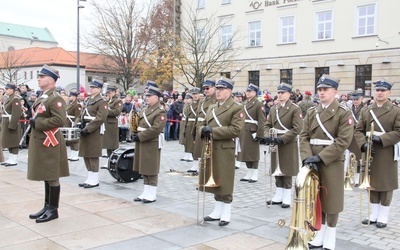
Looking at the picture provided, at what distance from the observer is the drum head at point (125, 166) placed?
980cm

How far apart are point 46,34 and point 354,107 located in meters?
110

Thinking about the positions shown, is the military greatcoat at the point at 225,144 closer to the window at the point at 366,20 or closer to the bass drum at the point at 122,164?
the bass drum at the point at 122,164

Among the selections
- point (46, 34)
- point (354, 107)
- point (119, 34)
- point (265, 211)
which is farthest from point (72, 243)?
point (46, 34)

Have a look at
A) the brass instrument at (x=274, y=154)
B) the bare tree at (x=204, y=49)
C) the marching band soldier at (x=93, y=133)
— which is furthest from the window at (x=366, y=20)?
the marching band soldier at (x=93, y=133)

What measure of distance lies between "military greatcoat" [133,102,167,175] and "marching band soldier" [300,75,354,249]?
10.1ft

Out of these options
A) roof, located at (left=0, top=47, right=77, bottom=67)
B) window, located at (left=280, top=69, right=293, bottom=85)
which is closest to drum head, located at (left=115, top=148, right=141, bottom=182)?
window, located at (left=280, top=69, right=293, bottom=85)

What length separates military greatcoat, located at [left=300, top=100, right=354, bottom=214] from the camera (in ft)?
17.9

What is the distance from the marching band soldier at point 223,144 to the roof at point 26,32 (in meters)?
104

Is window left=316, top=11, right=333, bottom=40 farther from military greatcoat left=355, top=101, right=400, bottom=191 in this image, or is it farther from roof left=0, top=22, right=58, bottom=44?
roof left=0, top=22, right=58, bottom=44

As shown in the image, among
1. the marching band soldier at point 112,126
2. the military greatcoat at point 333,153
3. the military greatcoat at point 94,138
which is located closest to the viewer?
the military greatcoat at point 333,153

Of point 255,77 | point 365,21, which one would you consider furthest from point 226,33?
point 365,21

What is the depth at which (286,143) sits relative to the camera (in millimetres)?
8102

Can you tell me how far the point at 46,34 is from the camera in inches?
4355

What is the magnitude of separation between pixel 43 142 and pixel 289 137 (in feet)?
14.0
